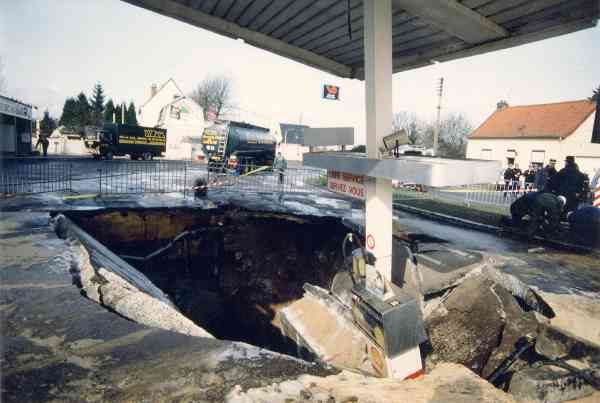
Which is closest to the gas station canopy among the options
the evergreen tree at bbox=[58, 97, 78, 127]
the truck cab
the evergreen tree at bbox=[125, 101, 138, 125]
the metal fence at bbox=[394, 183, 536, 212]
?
the metal fence at bbox=[394, 183, 536, 212]

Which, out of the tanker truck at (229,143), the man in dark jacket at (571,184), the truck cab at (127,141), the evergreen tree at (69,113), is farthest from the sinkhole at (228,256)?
the evergreen tree at (69,113)

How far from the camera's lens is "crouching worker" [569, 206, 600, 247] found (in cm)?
841

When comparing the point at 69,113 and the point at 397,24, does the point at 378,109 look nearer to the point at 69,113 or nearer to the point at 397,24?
the point at 397,24

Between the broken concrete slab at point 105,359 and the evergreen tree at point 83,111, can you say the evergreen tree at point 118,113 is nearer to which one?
the evergreen tree at point 83,111

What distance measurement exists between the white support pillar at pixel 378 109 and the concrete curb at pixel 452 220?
785 centimetres

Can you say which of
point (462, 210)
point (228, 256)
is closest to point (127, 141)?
point (228, 256)

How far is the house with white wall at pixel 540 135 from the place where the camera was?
30.4 m

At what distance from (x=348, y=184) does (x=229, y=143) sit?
19067mm

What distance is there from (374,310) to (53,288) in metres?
3.43

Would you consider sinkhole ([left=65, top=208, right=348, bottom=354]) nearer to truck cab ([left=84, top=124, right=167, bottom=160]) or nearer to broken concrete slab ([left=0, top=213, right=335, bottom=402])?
broken concrete slab ([left=0, top=213, right=335, bottom=402])

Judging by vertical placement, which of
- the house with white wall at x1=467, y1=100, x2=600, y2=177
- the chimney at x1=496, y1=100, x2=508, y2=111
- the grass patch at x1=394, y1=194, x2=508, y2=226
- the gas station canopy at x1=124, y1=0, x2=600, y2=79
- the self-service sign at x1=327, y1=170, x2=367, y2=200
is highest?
the chimney at x1=496, y1=100, x2=508, y2=111

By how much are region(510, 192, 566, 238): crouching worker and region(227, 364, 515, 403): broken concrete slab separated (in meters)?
8.43

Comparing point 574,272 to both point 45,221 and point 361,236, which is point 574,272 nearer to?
point 361,236

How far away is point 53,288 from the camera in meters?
3.55
